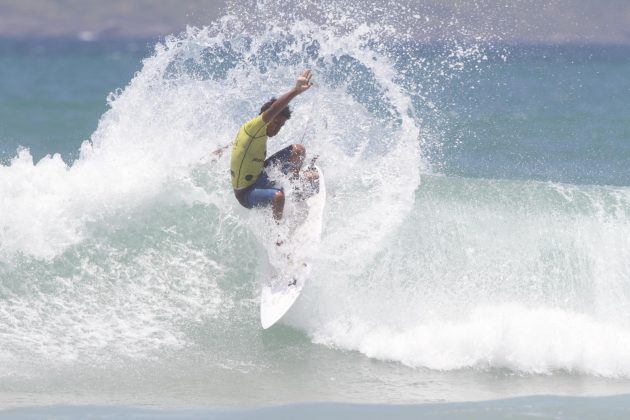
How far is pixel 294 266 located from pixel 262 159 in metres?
1.06

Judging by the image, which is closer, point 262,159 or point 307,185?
point 262,159

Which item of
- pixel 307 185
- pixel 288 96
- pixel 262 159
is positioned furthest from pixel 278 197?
pixel 288 96

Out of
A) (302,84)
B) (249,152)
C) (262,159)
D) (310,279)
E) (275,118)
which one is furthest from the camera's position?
(310,279)

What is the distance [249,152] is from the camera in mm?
8867

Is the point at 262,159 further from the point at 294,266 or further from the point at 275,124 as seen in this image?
the point at 294,266

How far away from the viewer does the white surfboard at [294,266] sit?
29.3 ft

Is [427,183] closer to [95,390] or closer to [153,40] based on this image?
[95,390]

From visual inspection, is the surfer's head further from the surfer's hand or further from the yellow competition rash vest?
the surfer's hand

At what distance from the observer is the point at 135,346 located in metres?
8.53

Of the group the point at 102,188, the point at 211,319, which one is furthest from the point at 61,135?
the point at 211,319

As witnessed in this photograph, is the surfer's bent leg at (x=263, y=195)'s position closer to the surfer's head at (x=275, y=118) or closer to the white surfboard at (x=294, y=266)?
the white surfboard at (x=294, y=266)

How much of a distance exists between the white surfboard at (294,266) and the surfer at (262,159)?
0.28 metres

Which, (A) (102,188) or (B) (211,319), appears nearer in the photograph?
(B) (211,319)

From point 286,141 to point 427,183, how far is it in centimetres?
202
